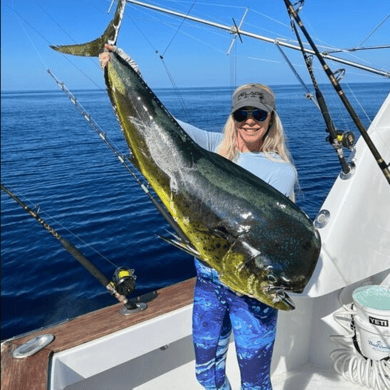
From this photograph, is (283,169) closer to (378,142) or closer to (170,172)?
(170,172)

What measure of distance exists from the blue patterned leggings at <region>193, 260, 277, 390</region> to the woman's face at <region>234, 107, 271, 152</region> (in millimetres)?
746

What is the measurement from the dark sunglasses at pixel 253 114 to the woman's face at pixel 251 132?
12 millimetres

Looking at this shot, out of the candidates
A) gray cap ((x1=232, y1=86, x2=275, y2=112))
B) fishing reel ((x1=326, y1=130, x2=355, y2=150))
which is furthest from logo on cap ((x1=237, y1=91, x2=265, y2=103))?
fishing reel ((x1=326, y1=130, x2=355, y2=150))

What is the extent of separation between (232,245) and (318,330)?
2.39 meters

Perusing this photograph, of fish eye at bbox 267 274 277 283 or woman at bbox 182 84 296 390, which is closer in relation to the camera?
fish eye at bbox 267 274 277 283

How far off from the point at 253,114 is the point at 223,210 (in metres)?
0.67

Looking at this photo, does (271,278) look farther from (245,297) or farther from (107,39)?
(107,39)

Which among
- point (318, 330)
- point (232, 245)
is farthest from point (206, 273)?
point (318, 330)

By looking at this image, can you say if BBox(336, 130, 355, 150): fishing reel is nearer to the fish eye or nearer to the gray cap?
the gray cap

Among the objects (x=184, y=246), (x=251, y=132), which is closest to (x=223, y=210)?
(x=184, y=246)

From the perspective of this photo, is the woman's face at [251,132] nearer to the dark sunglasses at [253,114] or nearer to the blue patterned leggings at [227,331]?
the dark sunglasses at [253,114]

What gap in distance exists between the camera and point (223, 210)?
1.58 m

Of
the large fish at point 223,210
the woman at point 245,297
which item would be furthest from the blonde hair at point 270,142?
the large fish at point 223,210

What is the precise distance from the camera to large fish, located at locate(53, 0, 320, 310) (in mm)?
1535
